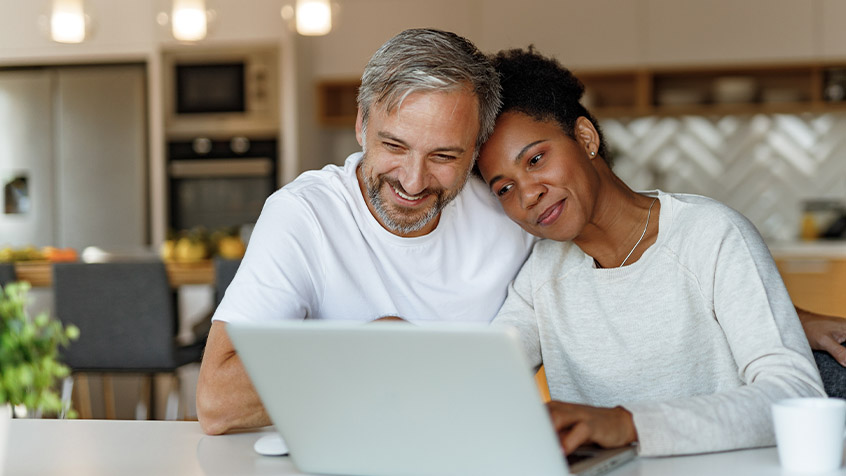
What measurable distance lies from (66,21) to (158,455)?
3192mm

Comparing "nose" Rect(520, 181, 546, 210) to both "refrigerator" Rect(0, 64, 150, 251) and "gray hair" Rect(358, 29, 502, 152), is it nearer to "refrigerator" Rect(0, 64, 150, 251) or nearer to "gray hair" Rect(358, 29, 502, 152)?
"gray hair" Rect(358, 29, 502, 152)

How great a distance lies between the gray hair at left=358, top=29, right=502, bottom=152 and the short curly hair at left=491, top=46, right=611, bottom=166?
0.05 metres

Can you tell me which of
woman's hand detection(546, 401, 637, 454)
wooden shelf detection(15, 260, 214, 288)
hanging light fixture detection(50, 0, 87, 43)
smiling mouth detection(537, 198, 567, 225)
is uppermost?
hanging light fixture detection(50, 0, 87, 43)

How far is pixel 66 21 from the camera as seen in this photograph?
3943 mm

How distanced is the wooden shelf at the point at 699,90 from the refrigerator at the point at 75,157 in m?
1.12

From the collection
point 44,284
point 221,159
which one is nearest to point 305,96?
point 221,159

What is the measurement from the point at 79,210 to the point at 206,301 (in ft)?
4.42

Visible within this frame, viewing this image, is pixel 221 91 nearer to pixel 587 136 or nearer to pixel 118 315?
pixel 118 315

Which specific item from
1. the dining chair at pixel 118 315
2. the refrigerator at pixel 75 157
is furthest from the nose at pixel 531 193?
the refrigerator at pixel 75 157

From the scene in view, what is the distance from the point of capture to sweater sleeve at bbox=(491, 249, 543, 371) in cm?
167

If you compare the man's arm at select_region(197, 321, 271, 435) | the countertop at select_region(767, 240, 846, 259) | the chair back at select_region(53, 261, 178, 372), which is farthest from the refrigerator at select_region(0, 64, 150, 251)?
the man's arm at select_region(197, 321, 271, 435)

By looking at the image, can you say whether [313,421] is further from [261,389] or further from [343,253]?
[343,253]

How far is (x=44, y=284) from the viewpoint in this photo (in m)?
3.70

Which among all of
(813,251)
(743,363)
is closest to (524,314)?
(743,363)
